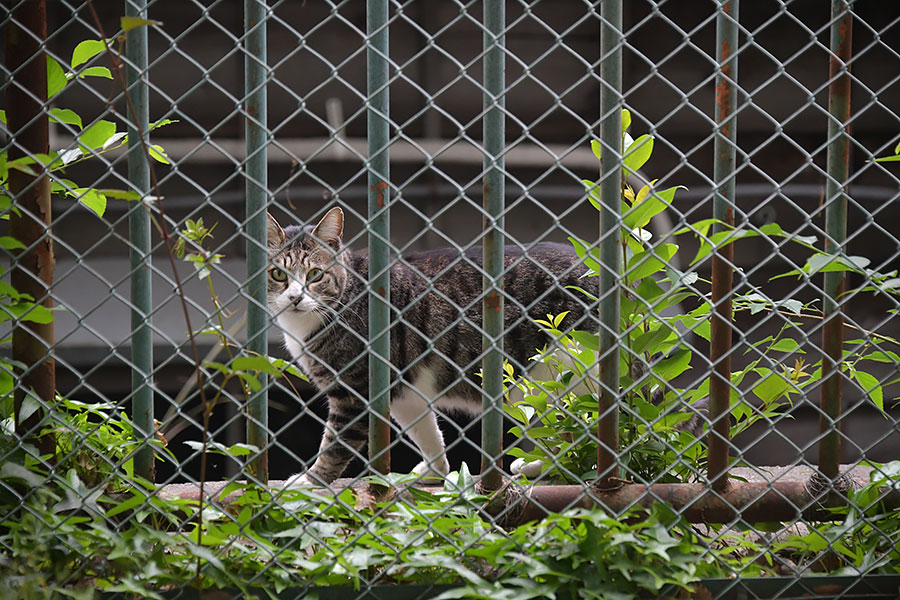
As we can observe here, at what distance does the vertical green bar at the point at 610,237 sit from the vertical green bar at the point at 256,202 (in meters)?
0.73

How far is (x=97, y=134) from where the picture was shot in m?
1.86

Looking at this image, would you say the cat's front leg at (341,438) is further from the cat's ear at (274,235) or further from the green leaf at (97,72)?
the green leaf at (97,72)

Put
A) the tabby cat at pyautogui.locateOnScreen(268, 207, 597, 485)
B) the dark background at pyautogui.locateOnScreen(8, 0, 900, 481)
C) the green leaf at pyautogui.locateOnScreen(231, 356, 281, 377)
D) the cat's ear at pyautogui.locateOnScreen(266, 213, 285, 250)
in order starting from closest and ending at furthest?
the green leaf at pyautogui.locateOnScreen(231, 356, 281, 377) → the cat's ear at pyautogui.locateOnScreen(266, 213, 285, 250) → the tabby cat at pyautogui.locateOnScreen(268, 207, 597, 485) → the dark background at pyautogui.locateOnScreen(8, 0, 900, 481)

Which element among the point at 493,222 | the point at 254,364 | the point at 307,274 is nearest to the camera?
the point at 254,364

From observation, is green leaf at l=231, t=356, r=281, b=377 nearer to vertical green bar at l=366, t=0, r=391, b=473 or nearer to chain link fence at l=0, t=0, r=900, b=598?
chain link fence at l=0, t=0, r=900, b=598

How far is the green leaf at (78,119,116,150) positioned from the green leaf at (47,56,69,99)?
0.11 meters

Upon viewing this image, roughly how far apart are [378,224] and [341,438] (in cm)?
130

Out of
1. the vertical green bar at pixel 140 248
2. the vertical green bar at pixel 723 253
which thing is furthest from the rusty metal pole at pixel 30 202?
the vertical green bar at pixel 723 253

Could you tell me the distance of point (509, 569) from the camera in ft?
5.31

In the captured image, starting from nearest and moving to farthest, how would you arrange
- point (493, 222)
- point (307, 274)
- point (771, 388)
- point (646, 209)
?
point (493, 222) < point (646, 209) < point (771, 388) < point (307, 274)

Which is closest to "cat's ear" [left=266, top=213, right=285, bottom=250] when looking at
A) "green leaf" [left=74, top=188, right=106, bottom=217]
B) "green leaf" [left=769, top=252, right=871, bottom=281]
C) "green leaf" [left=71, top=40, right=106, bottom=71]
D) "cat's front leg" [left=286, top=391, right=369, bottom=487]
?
"cat's front leg" [left=286, top=391, right=369, bottom=487]

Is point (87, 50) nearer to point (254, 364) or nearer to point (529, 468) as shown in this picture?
point (254, 364)

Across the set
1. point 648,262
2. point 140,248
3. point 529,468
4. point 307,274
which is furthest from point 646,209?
point 307,274

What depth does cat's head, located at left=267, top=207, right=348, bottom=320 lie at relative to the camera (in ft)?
9.66
